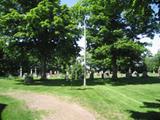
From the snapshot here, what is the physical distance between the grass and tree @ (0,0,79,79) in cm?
1928

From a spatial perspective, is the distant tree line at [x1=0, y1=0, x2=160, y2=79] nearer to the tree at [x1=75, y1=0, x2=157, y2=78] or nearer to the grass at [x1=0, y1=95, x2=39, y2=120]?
the tree at [x1=75, y1=0, x2=157, y2=78]

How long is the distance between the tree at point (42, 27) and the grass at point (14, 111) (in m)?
19.3

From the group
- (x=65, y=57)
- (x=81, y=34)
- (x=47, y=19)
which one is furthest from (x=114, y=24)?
(x=47, y=19)

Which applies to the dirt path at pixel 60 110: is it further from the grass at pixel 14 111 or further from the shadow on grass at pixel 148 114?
the shadow on grass at pixel 148 114

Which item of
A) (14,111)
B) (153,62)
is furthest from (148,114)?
(153,62)

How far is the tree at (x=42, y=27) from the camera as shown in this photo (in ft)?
133

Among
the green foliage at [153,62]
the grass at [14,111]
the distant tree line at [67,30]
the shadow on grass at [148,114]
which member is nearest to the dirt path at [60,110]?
the grass at [14,111]

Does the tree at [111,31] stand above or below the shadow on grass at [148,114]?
above

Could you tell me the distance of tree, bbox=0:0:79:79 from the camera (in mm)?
40469

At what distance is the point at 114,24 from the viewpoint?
4869 cm

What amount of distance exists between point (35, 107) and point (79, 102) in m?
3.62

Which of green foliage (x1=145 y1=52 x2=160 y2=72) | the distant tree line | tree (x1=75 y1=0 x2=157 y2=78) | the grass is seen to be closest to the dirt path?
the grass

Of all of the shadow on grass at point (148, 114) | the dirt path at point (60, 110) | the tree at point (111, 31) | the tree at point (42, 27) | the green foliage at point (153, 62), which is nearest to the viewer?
the dirt path at point (60, 110)

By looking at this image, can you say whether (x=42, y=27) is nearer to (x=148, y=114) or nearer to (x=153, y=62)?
(x=148, y=114)
